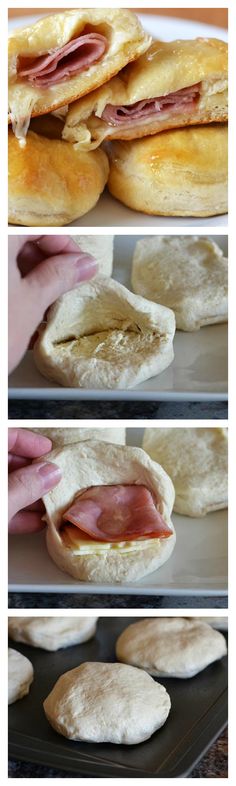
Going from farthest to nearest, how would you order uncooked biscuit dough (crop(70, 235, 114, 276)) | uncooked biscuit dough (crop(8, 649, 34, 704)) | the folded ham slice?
uncooked biscuit dough (crop(8, 649, 34, 704))
uncooked biscuit dough (crop(70, 235, 114, 276))
the folded ham slice

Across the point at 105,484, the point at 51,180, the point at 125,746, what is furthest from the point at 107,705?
the point at 51,180

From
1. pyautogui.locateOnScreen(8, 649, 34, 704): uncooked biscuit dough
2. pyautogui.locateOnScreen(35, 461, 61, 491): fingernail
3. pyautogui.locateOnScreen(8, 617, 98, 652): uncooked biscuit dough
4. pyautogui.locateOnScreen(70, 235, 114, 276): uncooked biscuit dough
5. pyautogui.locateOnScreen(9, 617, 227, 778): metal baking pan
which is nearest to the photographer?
pyautogui.locateOnScreen(70, 235, 114, 276): uncooked biscuit dough

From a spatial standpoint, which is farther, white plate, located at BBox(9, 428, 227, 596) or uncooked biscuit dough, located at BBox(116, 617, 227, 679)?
uncooked biscuit dough, located at BBox(116, 617, 227, 679)

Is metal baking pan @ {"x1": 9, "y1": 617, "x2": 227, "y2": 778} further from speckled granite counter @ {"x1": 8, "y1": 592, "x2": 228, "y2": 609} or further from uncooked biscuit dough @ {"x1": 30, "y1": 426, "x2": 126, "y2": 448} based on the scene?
uncooked biscuit dough @ {"x1": 30, "y1": 426, "x2": 126, "y2": 448}

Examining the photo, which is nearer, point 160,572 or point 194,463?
point 160,572

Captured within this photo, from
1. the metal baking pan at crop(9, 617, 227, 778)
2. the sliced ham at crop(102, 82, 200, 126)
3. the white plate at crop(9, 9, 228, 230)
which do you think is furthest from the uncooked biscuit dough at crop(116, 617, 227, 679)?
the sliced ham at crop(102, 82, 200, 126)

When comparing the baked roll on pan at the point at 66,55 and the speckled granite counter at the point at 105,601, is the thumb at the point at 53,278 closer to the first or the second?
the baked roll on pan at the point at 66,55

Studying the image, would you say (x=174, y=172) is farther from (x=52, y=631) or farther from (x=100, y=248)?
(x=52, y=631)
